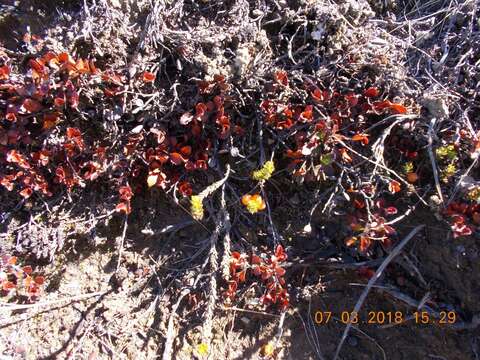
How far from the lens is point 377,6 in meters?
2.91

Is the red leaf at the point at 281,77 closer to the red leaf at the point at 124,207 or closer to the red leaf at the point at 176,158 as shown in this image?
the red leaf at the point at 176,158

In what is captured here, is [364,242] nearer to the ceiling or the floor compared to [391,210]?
nearer to the floor

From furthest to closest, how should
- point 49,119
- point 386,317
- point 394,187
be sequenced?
1. point 386,317
2. point 49,119
3. point 394,187

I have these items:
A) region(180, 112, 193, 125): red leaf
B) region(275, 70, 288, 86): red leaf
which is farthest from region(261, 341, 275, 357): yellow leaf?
region(275, 70, 288, 86): red leaf

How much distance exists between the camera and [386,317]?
2791mm

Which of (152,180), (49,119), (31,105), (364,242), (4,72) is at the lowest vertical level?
(364,242)

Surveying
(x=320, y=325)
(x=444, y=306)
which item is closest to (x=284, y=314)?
(x=320, y=325)

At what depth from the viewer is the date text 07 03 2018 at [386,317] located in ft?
8.58

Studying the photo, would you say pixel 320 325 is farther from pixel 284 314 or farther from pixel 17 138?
pixel 17 138

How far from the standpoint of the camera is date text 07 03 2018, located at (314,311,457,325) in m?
2.62

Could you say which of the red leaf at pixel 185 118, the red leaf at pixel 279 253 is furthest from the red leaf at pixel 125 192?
the red leaf at pixel 279 253

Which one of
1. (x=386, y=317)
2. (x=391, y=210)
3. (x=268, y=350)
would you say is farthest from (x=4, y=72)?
(x=386, y=317)

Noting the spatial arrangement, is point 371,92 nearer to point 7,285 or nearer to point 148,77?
point 148,77

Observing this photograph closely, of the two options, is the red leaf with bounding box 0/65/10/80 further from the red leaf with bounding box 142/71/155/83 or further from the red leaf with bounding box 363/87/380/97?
the red leaf with bounding box 363/87/380/97
